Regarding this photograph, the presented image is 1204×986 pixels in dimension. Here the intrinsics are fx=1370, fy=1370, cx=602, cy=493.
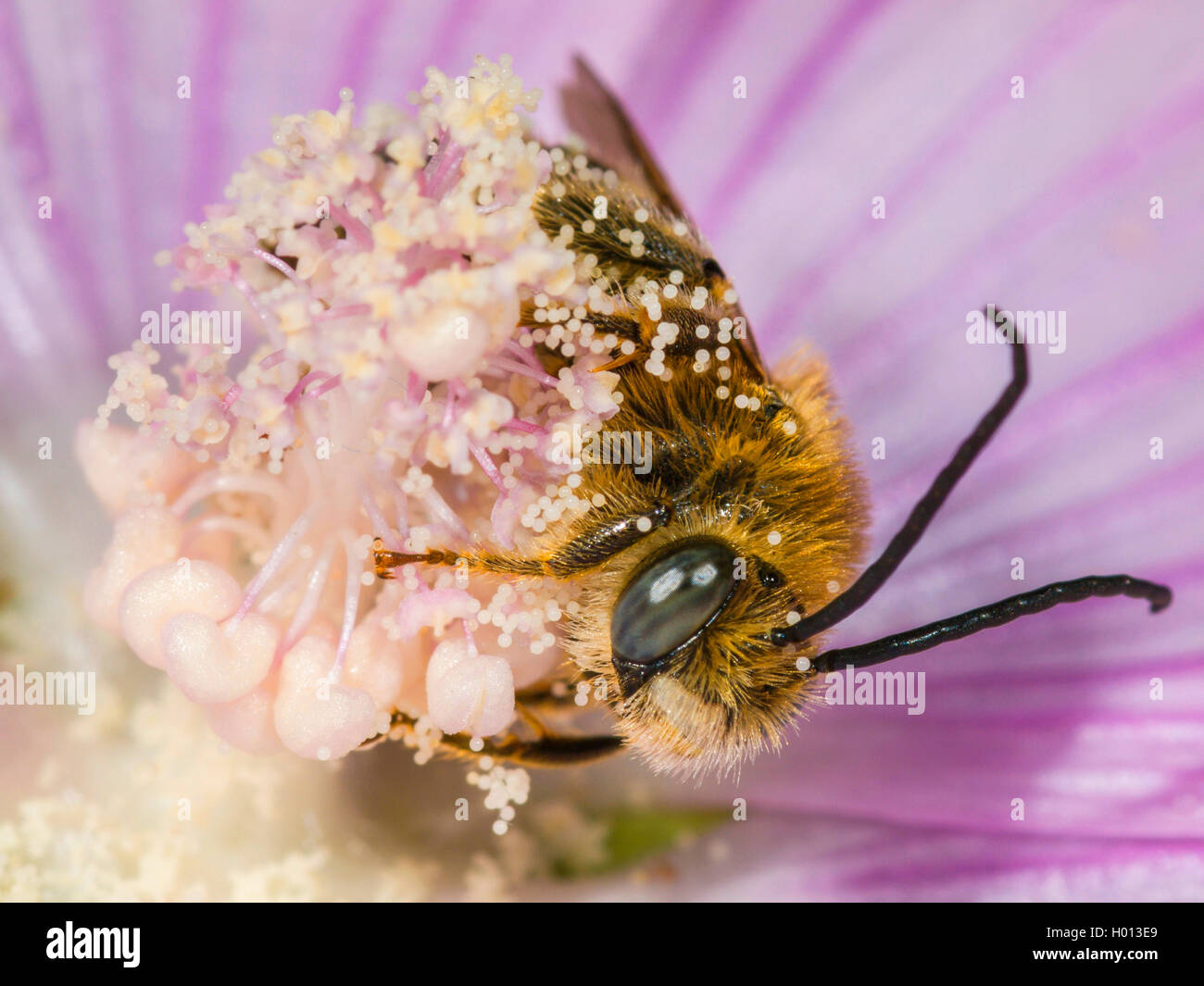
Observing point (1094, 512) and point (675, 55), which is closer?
point (1094, 512)

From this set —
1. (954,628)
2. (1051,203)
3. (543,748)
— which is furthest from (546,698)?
(1051,203)

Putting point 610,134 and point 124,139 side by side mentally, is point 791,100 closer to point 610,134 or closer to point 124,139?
point 610,134

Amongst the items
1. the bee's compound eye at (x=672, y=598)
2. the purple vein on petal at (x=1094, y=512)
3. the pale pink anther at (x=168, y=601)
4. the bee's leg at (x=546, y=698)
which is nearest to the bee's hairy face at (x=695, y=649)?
the bee's compound eye at (x=672, y=598)

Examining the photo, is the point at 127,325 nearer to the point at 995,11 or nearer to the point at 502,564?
the point at 502,564

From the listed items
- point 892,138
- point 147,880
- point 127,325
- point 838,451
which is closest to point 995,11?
point 892,138

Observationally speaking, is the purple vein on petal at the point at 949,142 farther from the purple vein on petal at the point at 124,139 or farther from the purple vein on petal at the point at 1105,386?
the purple vein on petal at the point at 124,139

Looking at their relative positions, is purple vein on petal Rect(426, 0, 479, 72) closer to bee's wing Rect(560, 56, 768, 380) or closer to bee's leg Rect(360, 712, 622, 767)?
bee's wing Rect(560, 56, 768, 380)

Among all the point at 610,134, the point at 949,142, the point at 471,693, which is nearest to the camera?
the point at 471,693
